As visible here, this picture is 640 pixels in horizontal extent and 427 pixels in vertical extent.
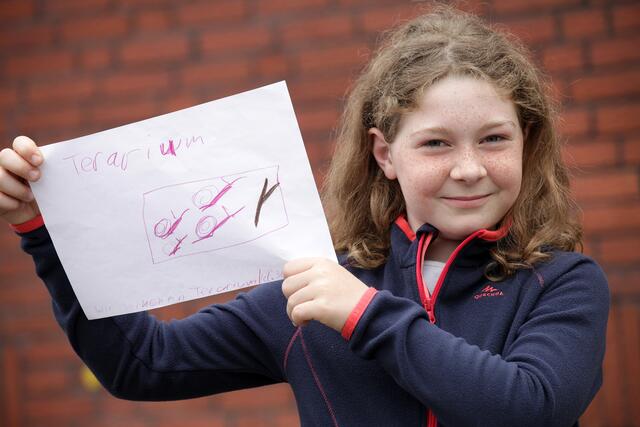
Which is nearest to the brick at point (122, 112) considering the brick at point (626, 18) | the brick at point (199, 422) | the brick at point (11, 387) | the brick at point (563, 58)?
the brick at point (11, 387)

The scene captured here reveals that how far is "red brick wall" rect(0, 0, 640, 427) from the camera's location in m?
3.13

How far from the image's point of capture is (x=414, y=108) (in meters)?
1.72

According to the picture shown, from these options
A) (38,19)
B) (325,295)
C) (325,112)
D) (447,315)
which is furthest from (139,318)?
(38,19)

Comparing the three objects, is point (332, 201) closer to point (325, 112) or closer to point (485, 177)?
point (485, 177)

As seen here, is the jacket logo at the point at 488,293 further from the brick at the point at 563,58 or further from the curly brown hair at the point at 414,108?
the brick at the point at 563,58

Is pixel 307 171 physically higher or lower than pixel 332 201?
higher

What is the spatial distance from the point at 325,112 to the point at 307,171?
5.79 ft

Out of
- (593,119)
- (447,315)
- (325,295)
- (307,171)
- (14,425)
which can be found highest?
(307,171)

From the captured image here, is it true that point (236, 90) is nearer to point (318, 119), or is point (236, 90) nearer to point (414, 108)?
point (318, 119)

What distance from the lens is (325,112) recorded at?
338 centimetres

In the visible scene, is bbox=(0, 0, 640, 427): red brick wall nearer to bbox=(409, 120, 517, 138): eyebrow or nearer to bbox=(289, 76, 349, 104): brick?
bbox=(289, 76, 349, 104): brick

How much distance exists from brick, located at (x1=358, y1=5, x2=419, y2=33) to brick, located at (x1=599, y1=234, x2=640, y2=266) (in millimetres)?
995

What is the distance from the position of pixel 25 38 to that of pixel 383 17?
1379 millimetres

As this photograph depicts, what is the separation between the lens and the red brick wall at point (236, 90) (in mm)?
3133
